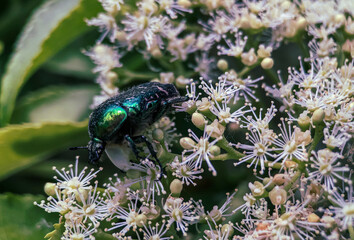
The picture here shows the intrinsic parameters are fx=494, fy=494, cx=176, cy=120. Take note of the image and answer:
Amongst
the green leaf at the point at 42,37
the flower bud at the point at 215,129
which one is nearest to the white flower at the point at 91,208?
the flower bud at the point at 215,129

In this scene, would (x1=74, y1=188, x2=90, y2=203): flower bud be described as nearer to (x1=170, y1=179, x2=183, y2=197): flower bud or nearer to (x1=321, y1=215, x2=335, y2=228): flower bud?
(x1=170, y1=179, x2=183, y2=197): flower bud

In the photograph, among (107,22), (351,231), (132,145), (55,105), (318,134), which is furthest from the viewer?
(55,105)

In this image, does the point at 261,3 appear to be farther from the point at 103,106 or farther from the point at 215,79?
the point at 103,106

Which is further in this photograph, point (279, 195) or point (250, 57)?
point (250, 57)

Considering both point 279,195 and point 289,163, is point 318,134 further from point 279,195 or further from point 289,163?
point 279,195

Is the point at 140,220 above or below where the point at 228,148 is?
below

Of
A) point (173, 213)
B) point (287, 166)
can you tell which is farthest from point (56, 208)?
point (287, 166)

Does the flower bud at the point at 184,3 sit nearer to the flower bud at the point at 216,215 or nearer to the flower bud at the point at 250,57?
the flower bud at the point at 250,57

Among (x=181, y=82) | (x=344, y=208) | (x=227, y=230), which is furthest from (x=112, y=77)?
(x=344, y=208)
